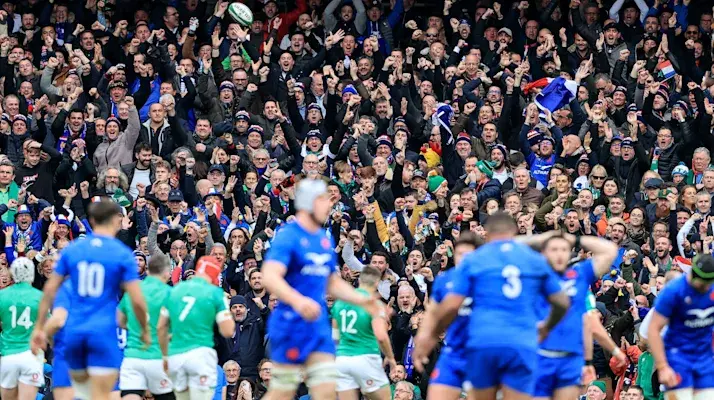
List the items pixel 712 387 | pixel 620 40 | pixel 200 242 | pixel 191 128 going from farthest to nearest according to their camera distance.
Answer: pixel 620 40
pixel 191 128
pixel 200 242
pixel 712 387

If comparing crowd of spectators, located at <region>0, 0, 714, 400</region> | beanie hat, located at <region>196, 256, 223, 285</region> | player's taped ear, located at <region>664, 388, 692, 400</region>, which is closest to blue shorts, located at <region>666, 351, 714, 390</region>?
player's taped ear, located at <region>664, 388, 692, 400</region>

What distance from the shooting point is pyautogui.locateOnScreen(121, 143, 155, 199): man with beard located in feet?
84.0

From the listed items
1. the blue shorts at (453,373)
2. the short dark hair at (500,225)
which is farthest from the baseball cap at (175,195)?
the short dark hair at (500,225)

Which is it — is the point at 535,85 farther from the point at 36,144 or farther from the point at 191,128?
the point at 36,144

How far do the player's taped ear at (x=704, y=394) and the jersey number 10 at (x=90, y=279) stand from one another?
5859mm

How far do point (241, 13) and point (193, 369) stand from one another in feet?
38.7

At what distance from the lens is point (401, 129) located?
86.9 feet

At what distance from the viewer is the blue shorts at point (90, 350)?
53.2ft

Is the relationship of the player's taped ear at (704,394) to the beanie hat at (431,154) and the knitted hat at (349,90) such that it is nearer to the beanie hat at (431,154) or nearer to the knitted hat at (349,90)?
the beanie hat at (431,154)

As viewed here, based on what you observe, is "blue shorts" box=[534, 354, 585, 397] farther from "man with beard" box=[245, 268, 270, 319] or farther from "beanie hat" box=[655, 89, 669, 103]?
"beanie hat" box=[655, 89, 669, 103]

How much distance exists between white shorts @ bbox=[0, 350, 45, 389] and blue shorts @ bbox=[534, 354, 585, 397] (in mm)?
6099

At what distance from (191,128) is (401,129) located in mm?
3438

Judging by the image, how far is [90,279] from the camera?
631 inches

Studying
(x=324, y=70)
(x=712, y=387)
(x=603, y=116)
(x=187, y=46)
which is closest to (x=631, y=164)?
(x=603, y=116)
